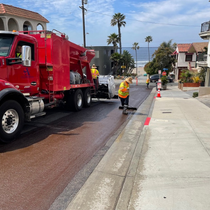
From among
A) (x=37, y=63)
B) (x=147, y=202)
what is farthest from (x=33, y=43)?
(x=147, y=202)

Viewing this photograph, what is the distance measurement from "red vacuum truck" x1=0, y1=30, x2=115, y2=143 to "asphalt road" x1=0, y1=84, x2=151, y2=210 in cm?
60

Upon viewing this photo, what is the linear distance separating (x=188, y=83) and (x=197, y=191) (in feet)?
82.3

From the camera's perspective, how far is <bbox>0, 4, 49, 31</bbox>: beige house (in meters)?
18.3

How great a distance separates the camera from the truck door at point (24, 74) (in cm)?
593

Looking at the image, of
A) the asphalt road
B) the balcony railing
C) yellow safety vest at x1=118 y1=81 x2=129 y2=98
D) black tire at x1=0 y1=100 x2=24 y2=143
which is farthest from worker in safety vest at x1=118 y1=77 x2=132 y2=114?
the balcony railing

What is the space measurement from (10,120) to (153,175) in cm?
368

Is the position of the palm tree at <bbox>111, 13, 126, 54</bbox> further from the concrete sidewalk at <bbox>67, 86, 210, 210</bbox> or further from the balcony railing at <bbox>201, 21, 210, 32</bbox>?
the concrete sidewalk at <bbox>67, 86, 210, 210</bbox>

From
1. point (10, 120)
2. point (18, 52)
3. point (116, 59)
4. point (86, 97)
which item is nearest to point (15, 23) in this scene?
point (86, 97)

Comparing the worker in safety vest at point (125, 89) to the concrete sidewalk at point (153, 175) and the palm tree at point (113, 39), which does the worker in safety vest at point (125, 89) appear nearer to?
the concrete sidewalk at point (153, 175)

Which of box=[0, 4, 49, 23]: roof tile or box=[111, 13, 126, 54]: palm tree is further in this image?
box=[111, 13, 126, 54]: palm tree

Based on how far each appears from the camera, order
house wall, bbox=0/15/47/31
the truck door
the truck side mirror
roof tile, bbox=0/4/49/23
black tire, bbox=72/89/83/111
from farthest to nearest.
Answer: roof tile, bbox=0/4/49/23 → house wall, bbox=0/15/47/31 → black tire, bbox=72/89/83/111 → the truck door → the truck side mirror

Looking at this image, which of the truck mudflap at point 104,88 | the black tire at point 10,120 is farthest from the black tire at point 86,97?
the black tire at point 10,120

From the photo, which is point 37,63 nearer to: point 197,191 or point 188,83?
point 197,191

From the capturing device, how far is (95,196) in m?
3.20
